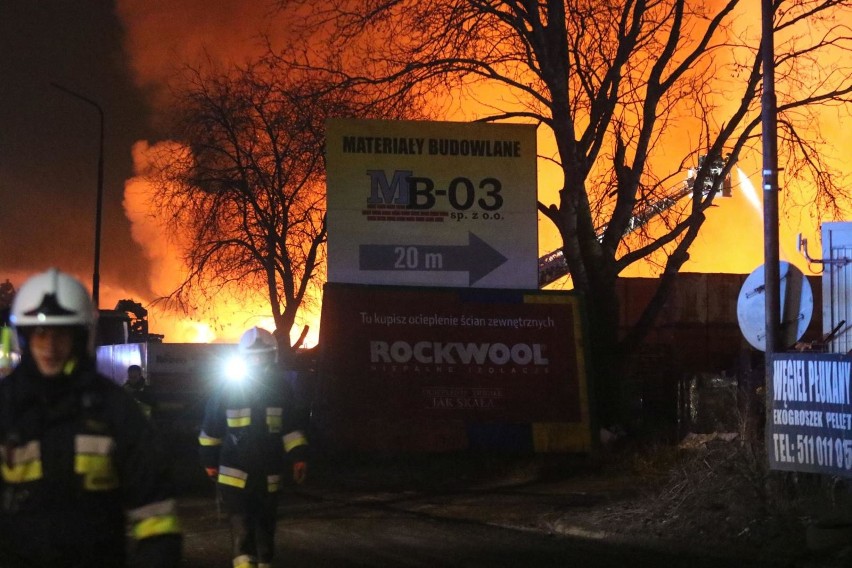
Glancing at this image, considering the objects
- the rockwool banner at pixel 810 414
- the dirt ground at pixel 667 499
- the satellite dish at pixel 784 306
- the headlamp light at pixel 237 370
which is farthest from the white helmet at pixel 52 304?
the satellite dish at pixel 784 306

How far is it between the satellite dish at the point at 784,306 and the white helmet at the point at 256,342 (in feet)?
18.9

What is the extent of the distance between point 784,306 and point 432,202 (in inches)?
280

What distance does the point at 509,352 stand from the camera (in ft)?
57.5

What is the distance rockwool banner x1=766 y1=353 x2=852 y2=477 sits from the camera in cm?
1004

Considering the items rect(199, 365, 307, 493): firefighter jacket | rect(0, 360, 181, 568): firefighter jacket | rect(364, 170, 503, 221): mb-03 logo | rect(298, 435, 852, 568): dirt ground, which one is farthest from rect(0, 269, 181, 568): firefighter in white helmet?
rect(364, 170, 503, 221): mb-03 logo

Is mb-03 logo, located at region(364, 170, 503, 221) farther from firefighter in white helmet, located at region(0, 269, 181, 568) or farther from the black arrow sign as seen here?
firefighter in white helmet, located at region(0, 269, 181, 568)

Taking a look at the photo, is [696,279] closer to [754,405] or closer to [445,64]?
[445,64]

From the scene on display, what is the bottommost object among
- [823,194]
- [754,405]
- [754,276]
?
[754,405]

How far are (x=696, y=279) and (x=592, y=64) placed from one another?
51.5 ft

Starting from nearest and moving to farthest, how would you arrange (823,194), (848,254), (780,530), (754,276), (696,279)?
(780,530) < (754,276) < (848,254) < (823,194) < (696,279)

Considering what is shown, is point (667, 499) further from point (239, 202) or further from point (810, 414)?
point (239, 202)

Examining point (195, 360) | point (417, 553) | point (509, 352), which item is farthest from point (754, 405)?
point (195, 360)

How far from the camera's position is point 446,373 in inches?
682

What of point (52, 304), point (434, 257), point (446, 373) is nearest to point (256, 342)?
point (52, 304)
